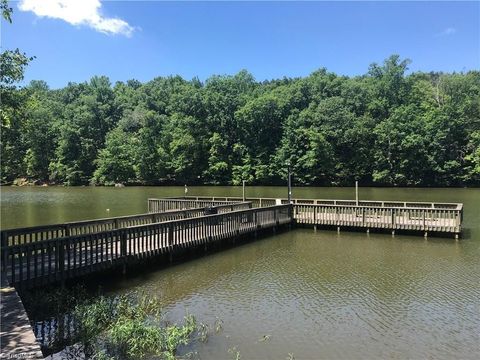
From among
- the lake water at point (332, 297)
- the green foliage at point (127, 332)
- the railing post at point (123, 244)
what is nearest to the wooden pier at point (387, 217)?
the lake water at point (332, 297)

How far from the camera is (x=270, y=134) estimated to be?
6569 cm

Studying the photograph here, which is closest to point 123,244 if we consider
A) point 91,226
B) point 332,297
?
point 91,226

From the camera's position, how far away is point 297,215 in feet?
→ 63.4

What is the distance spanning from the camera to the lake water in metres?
6.66

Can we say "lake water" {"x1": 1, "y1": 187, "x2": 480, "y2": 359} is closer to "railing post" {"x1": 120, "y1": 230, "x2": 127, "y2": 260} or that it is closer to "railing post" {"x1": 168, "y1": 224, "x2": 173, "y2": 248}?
"railing post" {"x1": 120, "y1": 230, "x2": 127, "y2": 260}

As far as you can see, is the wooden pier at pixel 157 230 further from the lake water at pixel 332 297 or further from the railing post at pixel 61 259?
the lake water at pixel 332 297

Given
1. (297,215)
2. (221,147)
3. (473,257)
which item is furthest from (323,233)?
(221,147)

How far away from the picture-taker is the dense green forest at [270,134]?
55000mm

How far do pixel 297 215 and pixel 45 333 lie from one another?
45.6 feet

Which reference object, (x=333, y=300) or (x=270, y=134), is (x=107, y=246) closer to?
(x=333, y=300)

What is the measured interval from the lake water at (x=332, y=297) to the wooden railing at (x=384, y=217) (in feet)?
3.19

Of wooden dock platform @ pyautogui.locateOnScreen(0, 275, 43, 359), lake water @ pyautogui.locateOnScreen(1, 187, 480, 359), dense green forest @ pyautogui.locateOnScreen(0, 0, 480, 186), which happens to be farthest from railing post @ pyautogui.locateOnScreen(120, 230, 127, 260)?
dense green forest @ pyautogui.locateOnScreen(0, 0, 480, 186)

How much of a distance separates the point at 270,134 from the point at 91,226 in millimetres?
53528

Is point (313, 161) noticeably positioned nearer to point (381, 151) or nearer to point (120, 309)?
point (381, 151)
